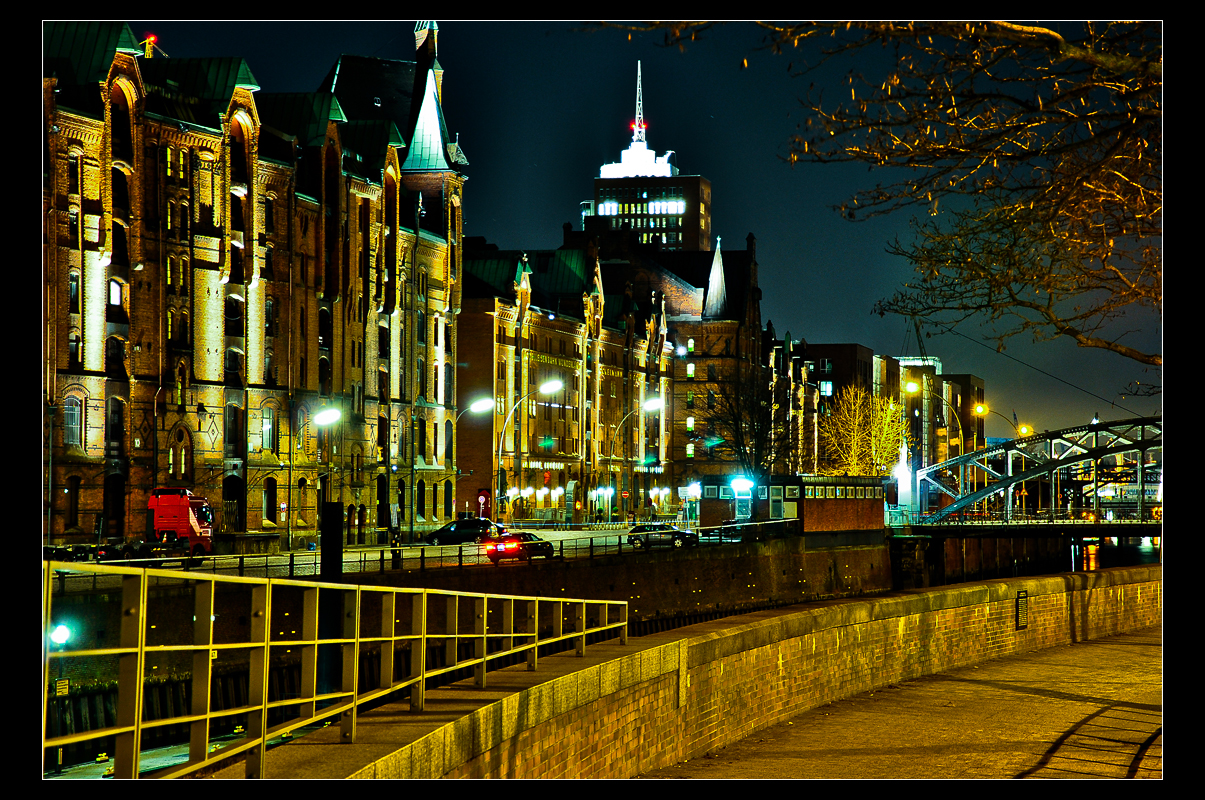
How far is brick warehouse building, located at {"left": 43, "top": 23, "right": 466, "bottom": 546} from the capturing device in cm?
5306

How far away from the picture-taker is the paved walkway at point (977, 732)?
18344mm

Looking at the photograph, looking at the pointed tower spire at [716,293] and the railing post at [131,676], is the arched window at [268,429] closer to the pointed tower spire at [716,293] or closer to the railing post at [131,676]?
the railing post at [131,676]

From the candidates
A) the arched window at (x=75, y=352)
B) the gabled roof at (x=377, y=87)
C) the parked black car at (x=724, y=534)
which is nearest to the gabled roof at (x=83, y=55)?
the arched window at (x=75, y=352)

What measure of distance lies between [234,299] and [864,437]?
69.3 m

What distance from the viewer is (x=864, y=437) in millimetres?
120750

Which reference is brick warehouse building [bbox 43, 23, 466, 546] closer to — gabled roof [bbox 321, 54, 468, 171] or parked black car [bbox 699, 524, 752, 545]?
gabled roof [bbox 321, 54, 468, 171]

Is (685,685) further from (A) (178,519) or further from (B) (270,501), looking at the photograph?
(B) (270,501)

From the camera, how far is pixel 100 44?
2122 inches

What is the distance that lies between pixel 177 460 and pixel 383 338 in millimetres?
18711

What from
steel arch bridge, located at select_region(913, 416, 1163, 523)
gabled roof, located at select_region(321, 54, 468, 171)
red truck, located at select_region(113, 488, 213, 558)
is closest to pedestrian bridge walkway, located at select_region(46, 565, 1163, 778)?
red truck, located at select_region(113, 488, 213, 558)

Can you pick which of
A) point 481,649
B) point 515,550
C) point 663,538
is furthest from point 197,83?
point 481,649

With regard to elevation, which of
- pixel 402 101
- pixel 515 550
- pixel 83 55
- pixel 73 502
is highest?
pixel 402 101

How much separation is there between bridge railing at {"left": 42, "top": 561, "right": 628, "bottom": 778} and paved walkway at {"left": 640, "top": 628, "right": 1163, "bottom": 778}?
2.94 m
